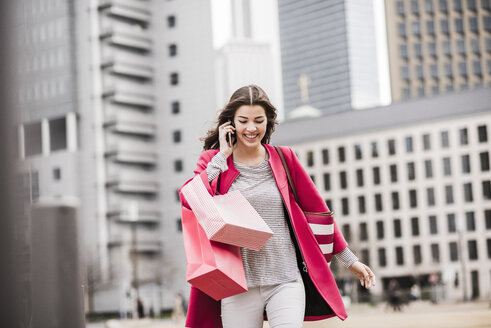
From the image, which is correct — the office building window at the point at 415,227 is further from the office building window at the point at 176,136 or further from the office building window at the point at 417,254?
the office building window at the point at 176,136

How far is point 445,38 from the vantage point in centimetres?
8331

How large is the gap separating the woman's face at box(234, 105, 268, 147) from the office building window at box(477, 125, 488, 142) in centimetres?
6437

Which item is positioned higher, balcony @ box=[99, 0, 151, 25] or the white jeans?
balcony @ box=[99, 0, 151, 25]

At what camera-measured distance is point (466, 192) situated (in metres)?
65.9

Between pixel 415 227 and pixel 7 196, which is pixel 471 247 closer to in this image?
pixel 415 227

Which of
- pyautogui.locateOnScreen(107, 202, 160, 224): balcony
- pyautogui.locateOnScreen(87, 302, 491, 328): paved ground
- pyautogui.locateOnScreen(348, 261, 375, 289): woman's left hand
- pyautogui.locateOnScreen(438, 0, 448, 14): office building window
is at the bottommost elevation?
pyautogui.locateOnScreen(87, 302, 491, 328): paved ground

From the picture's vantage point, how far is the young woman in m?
3.03

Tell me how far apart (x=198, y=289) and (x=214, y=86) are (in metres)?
57.2

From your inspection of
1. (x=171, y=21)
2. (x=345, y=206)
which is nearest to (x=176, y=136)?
(x=171, y=21)

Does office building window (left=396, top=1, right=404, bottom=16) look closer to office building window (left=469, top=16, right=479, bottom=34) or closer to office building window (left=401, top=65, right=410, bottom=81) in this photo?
office building window (left=401, top=65, right=410, bottom=81)

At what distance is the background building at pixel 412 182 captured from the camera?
65.2 m

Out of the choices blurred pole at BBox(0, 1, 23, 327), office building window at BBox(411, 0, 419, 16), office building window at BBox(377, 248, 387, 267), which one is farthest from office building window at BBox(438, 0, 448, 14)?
blurred pole at BBox(0, 1, 23, 327)

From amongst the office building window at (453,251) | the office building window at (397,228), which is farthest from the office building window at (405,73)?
the office building window at (453,251)

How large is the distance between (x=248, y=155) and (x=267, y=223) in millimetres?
331
